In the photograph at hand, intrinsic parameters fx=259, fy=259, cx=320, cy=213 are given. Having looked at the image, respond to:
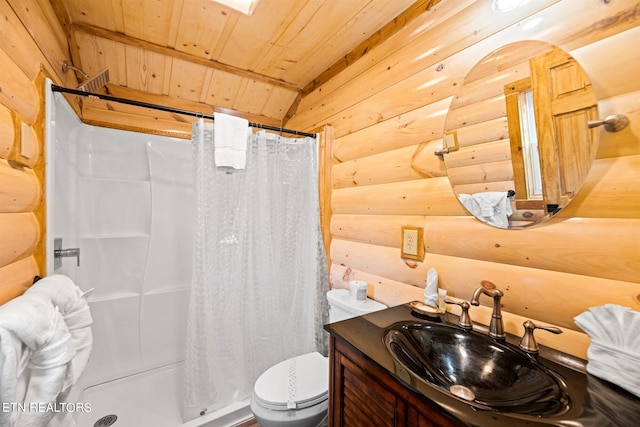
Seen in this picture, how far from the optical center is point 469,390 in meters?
0.80

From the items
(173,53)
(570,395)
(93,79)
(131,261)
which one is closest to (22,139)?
(93,79)

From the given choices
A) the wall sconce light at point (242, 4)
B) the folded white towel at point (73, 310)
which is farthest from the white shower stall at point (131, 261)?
the wall sconce light at point (242, 4)

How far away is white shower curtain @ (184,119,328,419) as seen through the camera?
1.56m

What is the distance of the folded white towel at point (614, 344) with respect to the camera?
62 centimetres

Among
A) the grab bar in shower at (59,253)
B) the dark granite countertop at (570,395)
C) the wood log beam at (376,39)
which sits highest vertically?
the wood log beam at (376,39)

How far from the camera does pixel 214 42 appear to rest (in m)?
1.70

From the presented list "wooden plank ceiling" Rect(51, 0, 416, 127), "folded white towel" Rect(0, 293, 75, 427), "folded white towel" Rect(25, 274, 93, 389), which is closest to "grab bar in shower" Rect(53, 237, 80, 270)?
"folded white towel" Rect(25, 274, 93, 389)

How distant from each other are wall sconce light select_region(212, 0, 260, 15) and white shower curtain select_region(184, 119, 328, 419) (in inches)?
24.9

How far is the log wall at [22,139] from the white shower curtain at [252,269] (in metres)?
0.65

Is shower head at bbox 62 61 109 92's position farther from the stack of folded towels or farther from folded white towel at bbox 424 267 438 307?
folded white towel at bbox 424 267 438 307

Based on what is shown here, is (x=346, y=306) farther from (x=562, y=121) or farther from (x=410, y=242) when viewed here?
(x=562, y=121)

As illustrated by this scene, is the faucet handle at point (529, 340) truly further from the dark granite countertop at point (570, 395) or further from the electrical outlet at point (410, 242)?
the electrical outlet at point (410, 242)

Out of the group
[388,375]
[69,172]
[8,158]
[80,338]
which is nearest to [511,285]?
[388,375]

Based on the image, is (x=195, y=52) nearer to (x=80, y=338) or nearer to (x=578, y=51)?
(x=80, y=338)
